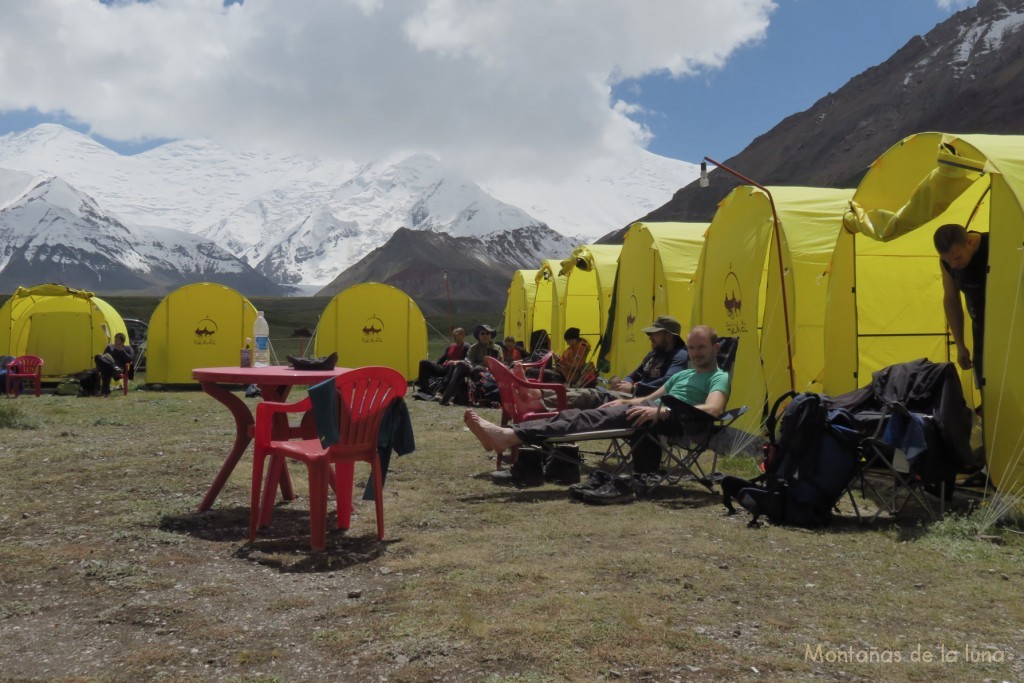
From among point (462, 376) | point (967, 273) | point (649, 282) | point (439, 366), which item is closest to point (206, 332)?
point (439, 366)

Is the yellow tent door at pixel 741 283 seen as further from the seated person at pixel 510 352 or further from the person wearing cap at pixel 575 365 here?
the seated person at pixel 510 352

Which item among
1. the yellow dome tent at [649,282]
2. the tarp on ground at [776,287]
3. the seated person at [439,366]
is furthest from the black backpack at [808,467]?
the seated person at [439,366]

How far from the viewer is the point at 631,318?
1252 centimetres

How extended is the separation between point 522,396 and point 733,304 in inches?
114

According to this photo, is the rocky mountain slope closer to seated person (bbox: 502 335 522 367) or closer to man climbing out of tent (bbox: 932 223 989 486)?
seated person (bbox: 502 335 522 367)

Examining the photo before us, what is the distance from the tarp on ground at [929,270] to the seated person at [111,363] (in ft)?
40.1

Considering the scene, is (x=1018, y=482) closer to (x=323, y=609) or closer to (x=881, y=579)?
(x=881, y=579)

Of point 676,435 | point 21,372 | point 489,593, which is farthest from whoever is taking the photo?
point 21,372

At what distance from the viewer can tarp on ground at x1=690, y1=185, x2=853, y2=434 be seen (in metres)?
7.75

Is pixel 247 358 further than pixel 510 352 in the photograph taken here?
No

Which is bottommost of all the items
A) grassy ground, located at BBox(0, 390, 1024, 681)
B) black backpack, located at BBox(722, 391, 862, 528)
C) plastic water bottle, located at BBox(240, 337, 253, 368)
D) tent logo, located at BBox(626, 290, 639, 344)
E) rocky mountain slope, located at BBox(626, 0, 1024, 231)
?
grassy ground, located at BBox(0, 390, 1024, 681)

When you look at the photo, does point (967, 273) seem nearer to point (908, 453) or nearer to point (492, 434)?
point (908, 453)

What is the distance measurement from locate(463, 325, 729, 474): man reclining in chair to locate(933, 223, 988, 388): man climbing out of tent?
1.51m

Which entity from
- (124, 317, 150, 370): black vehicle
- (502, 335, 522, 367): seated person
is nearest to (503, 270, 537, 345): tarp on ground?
(502, 335, 522, 367): seated person
